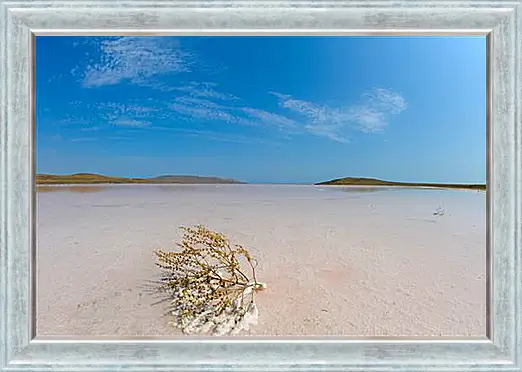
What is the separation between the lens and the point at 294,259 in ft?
4.33

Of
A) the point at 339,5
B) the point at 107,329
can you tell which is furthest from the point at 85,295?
the point at 339,5

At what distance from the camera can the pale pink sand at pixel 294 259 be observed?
0.94 meters

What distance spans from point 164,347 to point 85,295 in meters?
0.43

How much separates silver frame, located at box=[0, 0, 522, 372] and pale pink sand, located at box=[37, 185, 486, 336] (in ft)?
0.27

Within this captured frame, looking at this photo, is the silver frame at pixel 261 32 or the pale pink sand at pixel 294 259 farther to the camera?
the pale pink sand at pixel 294 259

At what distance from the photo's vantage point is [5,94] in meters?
0.84

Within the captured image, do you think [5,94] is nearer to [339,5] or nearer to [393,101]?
[339,5]

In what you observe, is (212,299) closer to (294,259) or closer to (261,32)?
(294,259)

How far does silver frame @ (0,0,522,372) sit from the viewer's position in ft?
2.68

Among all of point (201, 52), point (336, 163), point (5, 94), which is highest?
point (201, 52)

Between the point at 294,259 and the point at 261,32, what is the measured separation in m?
0.95

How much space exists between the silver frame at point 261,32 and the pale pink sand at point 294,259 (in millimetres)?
83

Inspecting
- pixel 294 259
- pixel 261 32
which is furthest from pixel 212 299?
pixel 261 32

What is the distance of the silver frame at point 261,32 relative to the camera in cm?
82
